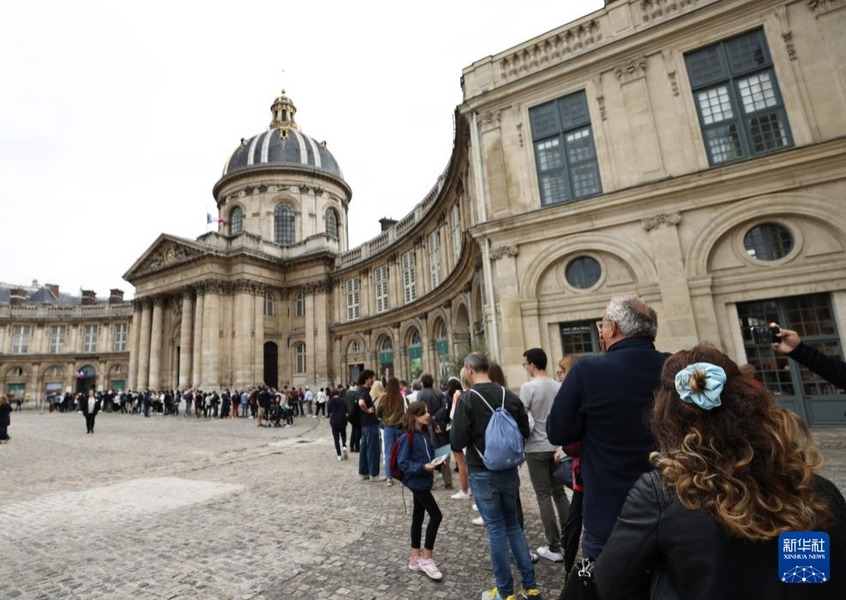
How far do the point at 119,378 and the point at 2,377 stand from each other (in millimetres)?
11261

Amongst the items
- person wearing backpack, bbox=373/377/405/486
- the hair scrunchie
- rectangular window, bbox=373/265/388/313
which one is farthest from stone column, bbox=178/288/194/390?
the hair scrunchie

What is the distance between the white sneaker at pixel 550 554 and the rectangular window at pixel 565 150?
10.4 metres

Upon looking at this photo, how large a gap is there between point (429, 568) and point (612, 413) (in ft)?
8.07

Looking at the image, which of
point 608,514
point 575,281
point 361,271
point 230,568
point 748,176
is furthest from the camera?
point 361,271

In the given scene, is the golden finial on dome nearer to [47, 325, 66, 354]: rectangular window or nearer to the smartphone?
[47, 325, 66, 354]: rectangular window

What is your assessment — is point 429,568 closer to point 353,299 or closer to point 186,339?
point 353,299

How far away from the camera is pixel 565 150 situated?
13156 millimetres

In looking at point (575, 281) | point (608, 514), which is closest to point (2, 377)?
point (575, 281)

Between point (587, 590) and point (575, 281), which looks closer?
point (587, 590)

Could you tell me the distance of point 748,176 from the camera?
10.7 meters

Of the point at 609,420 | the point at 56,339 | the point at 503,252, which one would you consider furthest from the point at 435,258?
the point at 56,339

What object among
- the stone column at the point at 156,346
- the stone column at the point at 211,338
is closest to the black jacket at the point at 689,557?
the stone column at the point at 211,338

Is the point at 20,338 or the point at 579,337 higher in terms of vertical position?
the point at 20,338

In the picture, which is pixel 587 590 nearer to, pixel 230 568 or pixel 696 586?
pixel 696 586
